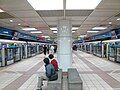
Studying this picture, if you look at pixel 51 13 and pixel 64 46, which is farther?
pixel 64 46

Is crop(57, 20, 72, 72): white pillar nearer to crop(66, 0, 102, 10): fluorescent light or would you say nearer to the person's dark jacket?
crop(66, 0, 102, 10): fluorescent light

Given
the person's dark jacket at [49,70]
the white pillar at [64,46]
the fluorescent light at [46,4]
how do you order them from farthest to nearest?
the white pillar at [64,46] → the person's dark jacket at [49,70] → the fluorescent light at [46,4]

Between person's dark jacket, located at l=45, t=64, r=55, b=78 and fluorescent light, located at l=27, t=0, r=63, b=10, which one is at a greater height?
fluorescent light, located at l=27, t=0, r=63, b=10

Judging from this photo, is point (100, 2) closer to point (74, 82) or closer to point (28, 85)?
point (74, 82)

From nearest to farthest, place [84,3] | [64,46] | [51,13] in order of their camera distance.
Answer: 1. [84,3]
2. [51,13]
3. [64,46]

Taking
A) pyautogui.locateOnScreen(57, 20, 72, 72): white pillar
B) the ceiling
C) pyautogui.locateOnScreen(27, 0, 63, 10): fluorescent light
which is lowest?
pyautogui.locateOnScreen(57, 20, 72, 72): white pillar

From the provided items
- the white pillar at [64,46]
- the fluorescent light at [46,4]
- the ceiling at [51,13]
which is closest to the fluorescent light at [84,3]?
the ceiling at [51,13]

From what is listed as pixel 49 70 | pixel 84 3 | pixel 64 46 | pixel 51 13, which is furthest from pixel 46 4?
pixel 64 46

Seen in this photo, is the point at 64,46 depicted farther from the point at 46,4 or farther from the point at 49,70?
the point at 46,4

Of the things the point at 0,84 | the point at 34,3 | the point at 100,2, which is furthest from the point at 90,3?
the point at 0,84

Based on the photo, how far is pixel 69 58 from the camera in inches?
526

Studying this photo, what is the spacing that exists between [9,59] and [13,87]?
12016 mm

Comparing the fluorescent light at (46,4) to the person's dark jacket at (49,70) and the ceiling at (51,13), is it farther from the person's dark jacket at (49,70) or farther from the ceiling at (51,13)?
the person's dark jacket at (49,70)

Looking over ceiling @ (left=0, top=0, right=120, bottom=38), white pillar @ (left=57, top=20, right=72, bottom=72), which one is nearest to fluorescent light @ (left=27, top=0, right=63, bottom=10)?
ceiling @ (left=0, top=0, right=120, bottom=38)
